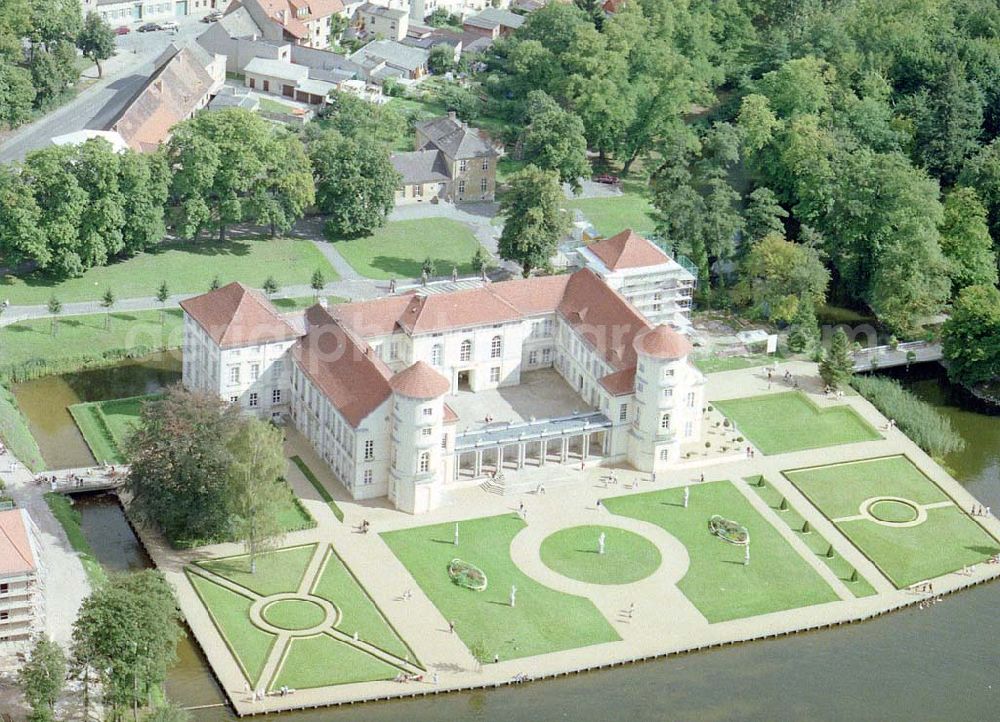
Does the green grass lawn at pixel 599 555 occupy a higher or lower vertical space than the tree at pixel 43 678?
lower

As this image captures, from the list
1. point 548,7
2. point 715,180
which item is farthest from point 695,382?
point 548,7

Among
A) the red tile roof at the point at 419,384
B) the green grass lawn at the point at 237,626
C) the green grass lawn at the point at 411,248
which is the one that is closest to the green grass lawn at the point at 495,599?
the red tile roof at the point at 419,384

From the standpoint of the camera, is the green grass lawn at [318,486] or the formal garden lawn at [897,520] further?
the green grass lawn at [318,486]

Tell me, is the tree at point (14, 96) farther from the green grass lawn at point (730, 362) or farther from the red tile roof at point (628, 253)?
the green grass lawn at point (730, 362)

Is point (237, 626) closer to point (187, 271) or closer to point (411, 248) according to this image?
point (187, 271)

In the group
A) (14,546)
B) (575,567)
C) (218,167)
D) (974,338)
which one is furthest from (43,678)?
(974,338)
